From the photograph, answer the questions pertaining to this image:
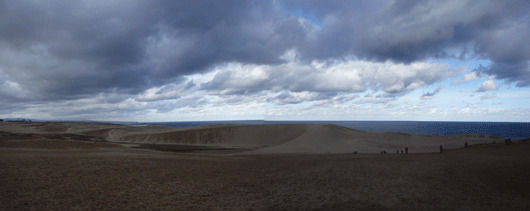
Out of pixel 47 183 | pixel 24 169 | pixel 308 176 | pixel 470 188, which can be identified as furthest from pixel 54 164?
pixel 470 188

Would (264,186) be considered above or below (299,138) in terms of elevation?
below

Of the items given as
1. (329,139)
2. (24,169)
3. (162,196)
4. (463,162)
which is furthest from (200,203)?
(329,139)

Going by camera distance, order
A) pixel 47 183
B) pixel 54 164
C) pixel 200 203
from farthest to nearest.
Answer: pixel 54 164, pixel 47 183, pixel 200 203

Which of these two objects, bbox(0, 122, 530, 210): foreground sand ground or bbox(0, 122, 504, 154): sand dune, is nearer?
bbox(0, 122, 530, 210): foreground sand ground

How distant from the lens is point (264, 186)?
1480cm

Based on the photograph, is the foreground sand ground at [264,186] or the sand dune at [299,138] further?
the sand dune at [299,138]

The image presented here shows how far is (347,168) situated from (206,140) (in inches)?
2054

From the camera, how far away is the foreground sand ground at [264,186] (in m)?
11.1

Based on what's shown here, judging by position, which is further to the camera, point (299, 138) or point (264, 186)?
point (299, 138)

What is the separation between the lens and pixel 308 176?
56.7 feet

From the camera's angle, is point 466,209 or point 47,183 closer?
point 466,209

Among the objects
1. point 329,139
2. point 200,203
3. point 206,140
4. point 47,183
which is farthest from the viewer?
point 206,140

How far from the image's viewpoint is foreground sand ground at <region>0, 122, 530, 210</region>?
11133 mm

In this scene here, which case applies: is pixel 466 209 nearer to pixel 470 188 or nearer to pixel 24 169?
pixel 470 188
